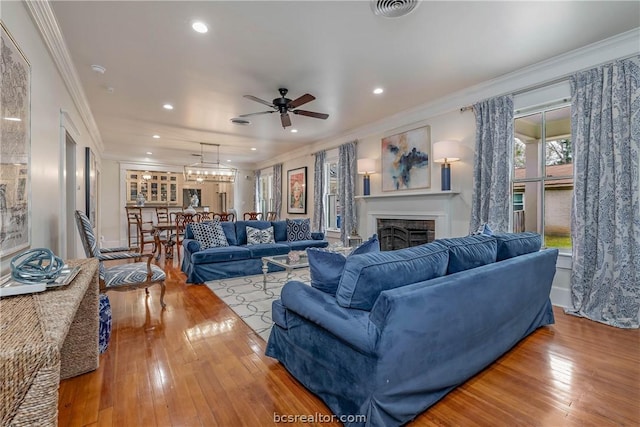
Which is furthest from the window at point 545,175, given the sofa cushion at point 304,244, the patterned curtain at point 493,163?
the sofa cushion at point 304,244

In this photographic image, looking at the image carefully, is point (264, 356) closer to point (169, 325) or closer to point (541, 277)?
point (169, 325)

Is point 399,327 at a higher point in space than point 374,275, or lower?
lower

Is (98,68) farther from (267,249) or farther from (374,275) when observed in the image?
(374,275)

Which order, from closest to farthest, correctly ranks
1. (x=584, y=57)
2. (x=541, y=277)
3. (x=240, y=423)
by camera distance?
(x=240, y=423) → (x=541, y=277) → (x=584, y=57)

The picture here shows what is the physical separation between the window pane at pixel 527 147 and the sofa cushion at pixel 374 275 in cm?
293

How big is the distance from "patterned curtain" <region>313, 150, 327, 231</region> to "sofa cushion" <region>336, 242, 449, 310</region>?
17.1 feet

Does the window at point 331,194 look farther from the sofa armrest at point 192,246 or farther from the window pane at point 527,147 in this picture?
the window pane at point 527,147

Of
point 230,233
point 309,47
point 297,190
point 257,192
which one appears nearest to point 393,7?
point 309,47

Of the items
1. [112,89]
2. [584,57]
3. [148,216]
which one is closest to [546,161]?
[584,57]

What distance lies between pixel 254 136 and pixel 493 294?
566cm

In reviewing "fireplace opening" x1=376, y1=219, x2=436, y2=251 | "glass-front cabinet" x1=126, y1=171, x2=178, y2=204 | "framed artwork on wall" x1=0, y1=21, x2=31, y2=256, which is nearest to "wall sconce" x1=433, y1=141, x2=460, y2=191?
"fireplace opening" x1=376, y1=219, x2=436, y2=251

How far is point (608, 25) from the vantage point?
2.65 m

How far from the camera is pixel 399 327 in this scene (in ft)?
4.68

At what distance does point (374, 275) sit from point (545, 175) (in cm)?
329
